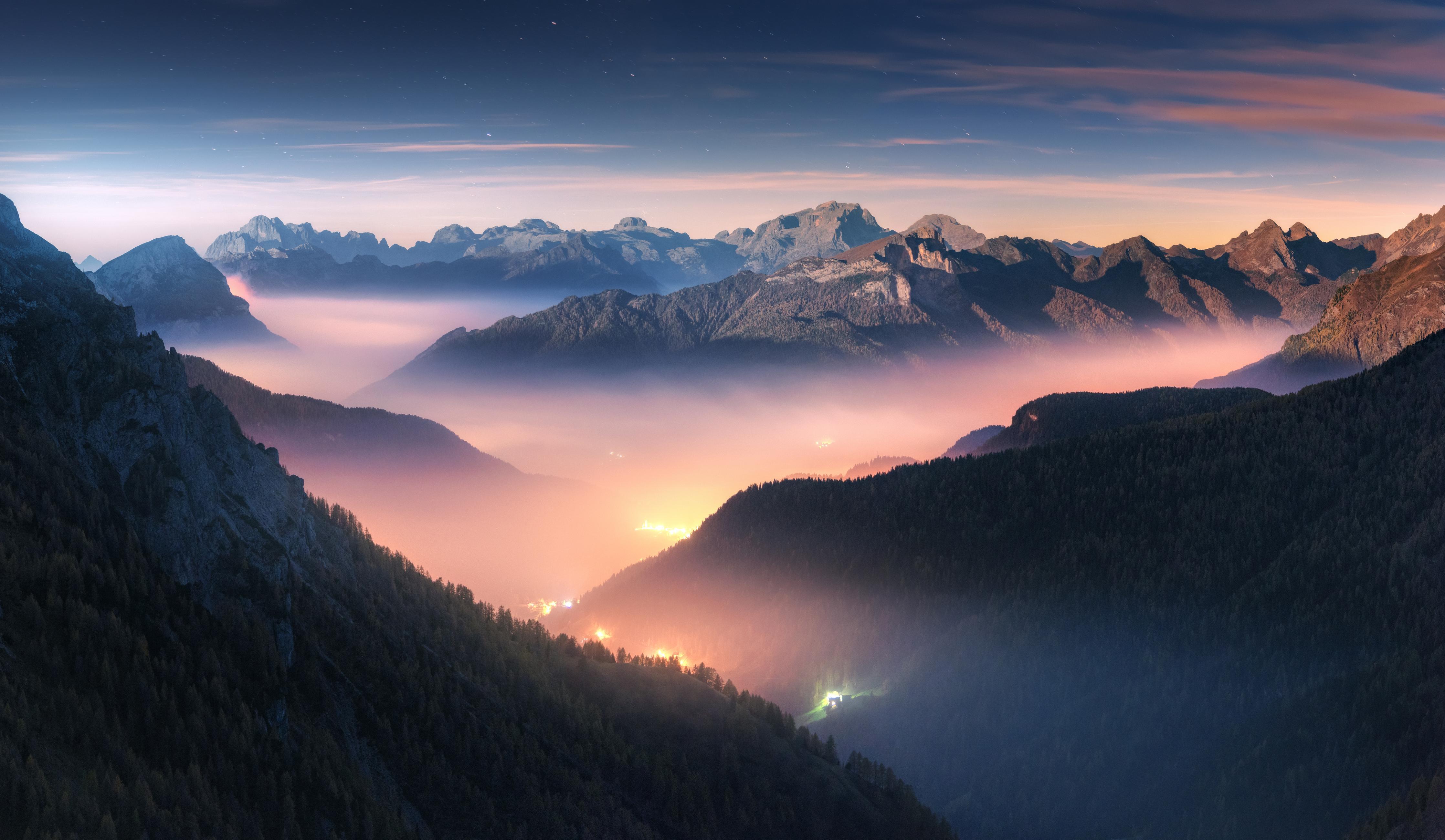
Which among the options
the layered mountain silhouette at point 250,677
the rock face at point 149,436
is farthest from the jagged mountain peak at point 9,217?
the rock face at point 149,436

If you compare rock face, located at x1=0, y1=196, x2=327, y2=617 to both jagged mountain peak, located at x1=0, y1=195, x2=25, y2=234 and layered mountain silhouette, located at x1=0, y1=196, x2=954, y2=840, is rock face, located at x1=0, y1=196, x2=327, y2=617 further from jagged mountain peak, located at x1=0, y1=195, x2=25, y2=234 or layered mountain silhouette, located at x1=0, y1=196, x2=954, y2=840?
Answer: jagged mountain peak, located at x1=0, y1=195, x2=25, y2=234

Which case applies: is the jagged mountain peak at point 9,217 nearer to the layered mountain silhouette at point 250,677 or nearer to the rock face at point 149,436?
the layered mountain silhouette at point 250,677

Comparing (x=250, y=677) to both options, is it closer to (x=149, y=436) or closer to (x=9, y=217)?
(x=149, y=436)

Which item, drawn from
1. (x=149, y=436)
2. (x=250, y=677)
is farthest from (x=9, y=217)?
(x=250, y=677)

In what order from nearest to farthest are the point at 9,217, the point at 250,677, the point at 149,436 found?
1. the point at 250,677
2. the point at 149,436
3. the point at 9,217

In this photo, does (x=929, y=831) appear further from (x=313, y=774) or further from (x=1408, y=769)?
(x=1408, y=769)

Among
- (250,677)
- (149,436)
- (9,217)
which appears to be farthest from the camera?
(9,217)

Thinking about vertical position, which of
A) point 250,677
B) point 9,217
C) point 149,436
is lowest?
point 250,677

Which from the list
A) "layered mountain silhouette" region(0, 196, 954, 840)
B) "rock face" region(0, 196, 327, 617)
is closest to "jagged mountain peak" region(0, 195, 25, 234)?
"layered mountain silhouette" region(0, 196, 954, 840)
